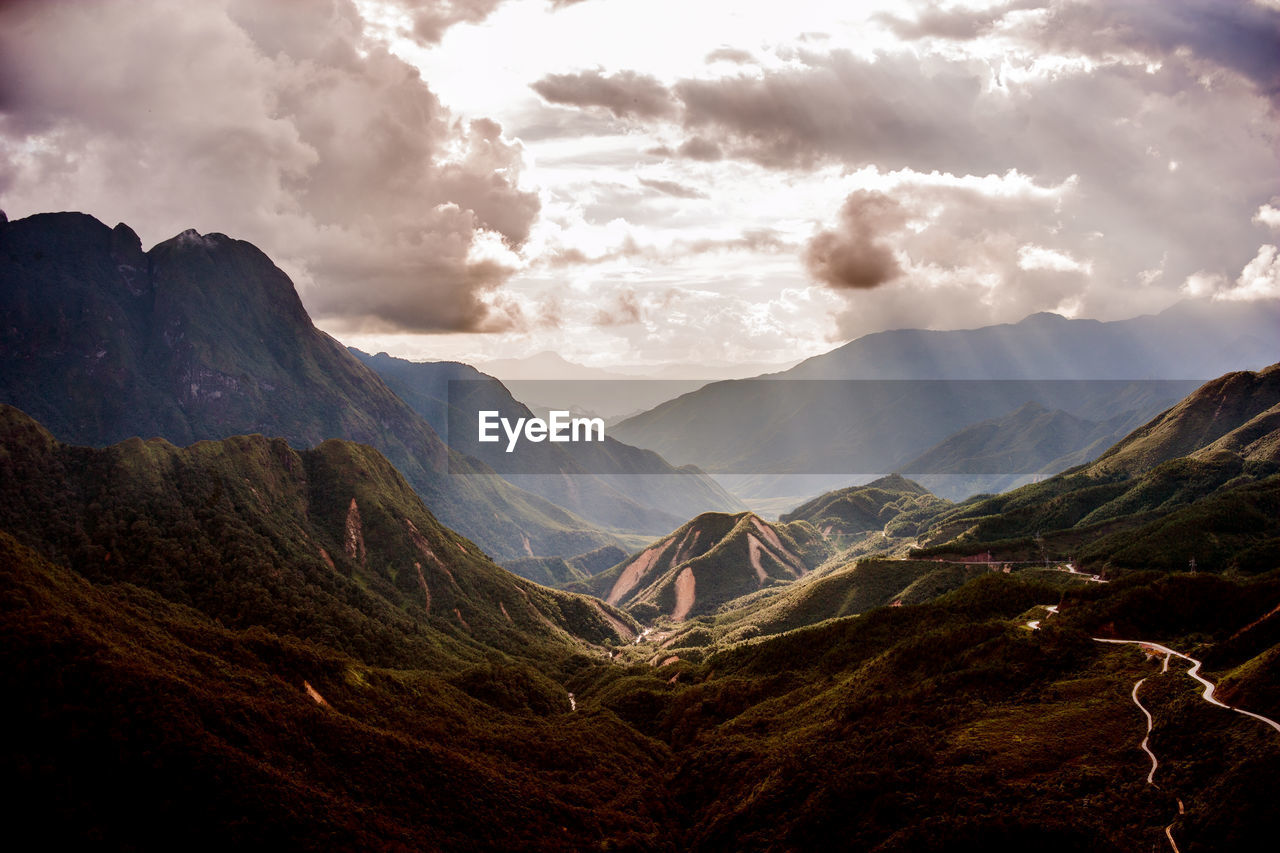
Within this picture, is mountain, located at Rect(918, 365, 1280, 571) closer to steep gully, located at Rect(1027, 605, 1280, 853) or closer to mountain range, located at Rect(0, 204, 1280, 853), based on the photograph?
mountain range, located at Rect(0, 204, 1280, 853)

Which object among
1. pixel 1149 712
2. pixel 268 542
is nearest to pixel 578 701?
pixel 268 542

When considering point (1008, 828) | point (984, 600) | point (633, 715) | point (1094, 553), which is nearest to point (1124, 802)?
point (1008, 828)

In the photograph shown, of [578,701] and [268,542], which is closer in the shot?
[578,701]

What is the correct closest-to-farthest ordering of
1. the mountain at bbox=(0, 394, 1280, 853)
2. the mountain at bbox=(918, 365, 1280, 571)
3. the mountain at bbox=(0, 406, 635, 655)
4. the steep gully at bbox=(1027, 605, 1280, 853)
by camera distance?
the steep gully at bbox=(1027, 605, 1280, 853) → the mountain at bbox=(0, 394, 1280, 853) → the mountain at bbox=(0, 406, 635, 655) → the mountain at bbox=(918, 365, 1280, 571)

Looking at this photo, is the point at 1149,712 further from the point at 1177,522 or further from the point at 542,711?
the point at 1177,522

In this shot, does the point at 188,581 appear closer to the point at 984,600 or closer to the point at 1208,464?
the point at 984,600

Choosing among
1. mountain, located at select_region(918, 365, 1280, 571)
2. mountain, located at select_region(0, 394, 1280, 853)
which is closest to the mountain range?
mountain, located at select_region(0, 394, 1280, 853)

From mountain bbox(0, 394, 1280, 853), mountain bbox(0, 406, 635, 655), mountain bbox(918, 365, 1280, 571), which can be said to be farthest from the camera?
mountain bbox(918, 365, 1280, 571)

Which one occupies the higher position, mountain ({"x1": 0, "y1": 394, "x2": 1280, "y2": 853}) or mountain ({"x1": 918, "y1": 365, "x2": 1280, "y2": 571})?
mountain ({"x1": 918, "y1": 365, "x2": 1280, "y2": 571})
